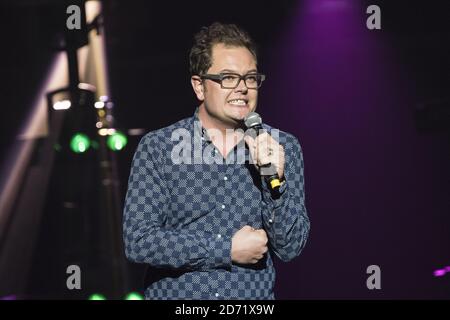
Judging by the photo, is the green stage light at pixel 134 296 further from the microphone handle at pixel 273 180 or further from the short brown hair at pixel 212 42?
the microphone handle at pixel 273 180

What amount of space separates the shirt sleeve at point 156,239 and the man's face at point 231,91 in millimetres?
291

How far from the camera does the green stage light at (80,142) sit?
192 inches

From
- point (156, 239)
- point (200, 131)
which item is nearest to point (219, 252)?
point (156, 239)

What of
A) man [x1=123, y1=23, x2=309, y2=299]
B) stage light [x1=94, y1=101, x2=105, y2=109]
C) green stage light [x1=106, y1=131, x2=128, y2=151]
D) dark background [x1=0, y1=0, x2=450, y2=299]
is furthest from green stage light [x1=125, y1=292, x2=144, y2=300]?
man [x1=123, y1=23, x2=309, y2=299]

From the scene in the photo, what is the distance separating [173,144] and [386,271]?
3.30 meters

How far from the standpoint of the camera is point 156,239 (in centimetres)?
200

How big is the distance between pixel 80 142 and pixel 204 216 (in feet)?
9.69

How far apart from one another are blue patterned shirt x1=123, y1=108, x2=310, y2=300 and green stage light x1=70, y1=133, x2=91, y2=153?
279cm

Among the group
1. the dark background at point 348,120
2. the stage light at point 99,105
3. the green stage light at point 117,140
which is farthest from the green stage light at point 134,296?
the stage light at point 99,105

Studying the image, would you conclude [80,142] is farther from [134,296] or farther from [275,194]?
[275,194]

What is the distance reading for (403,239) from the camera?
5121 mm
